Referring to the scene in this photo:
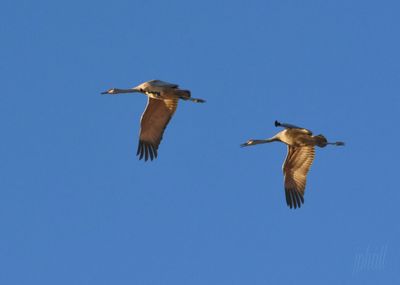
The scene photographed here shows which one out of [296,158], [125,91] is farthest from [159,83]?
[296,158]

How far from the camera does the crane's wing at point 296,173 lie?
94.9 feet

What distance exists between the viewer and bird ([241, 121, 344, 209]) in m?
28.1

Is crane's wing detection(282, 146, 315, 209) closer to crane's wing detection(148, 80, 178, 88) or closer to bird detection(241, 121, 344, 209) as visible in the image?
bird detection(241, 121, 344, 209)

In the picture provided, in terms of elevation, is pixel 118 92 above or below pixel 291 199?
above

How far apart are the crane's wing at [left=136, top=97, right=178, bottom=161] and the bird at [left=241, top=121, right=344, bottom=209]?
96.0 inches

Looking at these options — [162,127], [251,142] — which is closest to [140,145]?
[162,127]

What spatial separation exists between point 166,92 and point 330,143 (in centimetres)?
433

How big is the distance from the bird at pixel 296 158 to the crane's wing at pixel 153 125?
2438mm

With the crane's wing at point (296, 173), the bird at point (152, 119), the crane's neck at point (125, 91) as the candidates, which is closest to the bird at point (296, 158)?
the crane's wing at point (296, 173)

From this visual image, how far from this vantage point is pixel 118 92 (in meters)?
29.4

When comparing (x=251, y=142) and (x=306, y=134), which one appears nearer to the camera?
(x=306, y=134)

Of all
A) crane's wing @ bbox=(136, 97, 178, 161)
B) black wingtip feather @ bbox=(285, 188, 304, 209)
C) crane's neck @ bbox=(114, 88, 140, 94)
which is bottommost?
black wingtip feather @ bbox=(285, 188, 304, 209)

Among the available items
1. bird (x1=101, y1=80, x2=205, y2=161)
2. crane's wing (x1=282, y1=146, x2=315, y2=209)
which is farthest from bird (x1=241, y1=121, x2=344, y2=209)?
bird (x1=101, y1=80, x2=205, y2=161)

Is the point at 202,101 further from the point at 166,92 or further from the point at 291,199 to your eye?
the point at 291,199
